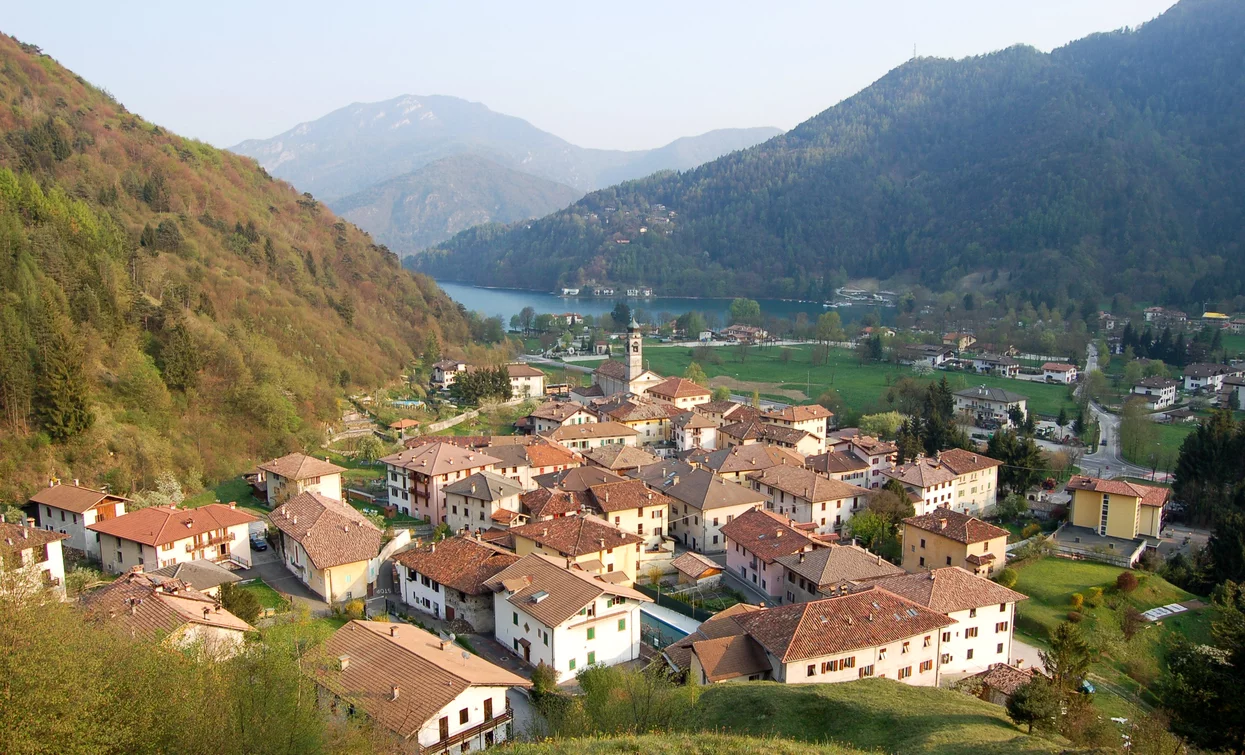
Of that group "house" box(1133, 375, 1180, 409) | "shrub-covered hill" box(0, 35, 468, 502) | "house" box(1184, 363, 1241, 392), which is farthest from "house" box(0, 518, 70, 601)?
"house" box(1184, 363, 1241, 392)

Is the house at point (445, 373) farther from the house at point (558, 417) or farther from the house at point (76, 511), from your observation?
the house at point (76, 511)

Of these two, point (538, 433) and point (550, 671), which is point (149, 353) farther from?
point (550, 671)

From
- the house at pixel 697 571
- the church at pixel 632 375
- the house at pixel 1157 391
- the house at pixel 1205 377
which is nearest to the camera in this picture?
the house at pixel 697 571

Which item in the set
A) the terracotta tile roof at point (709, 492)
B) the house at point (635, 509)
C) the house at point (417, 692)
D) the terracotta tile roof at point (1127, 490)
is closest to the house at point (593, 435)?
the terracotta tile roof at point (709, 492)

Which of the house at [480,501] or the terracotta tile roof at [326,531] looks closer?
the terracotta tile roof at [326,531]

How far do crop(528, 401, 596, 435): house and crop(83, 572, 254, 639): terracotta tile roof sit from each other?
87.9 feet

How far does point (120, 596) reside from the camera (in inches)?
721

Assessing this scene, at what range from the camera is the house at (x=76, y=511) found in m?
26.0

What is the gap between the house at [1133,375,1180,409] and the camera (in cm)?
6134

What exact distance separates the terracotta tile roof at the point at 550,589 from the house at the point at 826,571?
5.59 meters

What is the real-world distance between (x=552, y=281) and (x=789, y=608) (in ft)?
532

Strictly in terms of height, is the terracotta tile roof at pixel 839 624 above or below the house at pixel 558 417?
above

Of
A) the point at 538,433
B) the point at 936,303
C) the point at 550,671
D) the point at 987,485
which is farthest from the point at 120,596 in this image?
the point at 936,303

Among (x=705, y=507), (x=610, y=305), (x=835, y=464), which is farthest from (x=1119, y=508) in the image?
(x=610, y=305)
